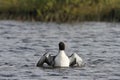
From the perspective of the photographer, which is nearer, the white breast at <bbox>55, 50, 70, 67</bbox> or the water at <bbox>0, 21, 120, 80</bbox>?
the water at <bbox>0, 21, 120, 80</bbox>

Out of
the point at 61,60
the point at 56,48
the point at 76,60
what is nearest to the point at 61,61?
the point at 61,60

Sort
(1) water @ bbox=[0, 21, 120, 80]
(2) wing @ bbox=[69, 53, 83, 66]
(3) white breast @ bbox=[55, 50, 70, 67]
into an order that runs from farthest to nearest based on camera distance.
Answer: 1. (2) wing @ bbox=[69, 53, 83, 66]
2. (3) white breast @ bbox=[55, 50, 70, 67]
3. (1) water @ bbox=[0, 21, 120, 80]

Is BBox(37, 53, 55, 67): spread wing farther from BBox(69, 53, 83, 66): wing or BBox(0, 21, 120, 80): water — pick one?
BBox(69, 53, 83, 66): wing

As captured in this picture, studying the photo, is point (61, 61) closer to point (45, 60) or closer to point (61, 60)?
point (61, 60)

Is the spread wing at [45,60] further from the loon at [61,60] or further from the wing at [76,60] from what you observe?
the wing at [76,60]

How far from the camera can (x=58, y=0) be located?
37719 millimetres

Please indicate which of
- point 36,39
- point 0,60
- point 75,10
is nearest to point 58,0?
point 75,10

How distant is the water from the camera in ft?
67.9

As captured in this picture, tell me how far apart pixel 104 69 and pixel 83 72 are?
941 mm

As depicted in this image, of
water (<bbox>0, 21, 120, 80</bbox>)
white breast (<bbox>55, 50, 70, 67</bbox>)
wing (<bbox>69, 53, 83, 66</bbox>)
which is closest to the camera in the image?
water (<bbox>0, 21, 120, 80</bbox>)

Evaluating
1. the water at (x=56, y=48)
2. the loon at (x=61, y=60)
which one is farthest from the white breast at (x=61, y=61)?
the water at (x=56, y=48)

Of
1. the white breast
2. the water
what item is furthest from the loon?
the water

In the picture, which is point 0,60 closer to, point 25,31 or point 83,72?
point 83,72

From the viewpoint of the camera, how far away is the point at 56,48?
27375mm
